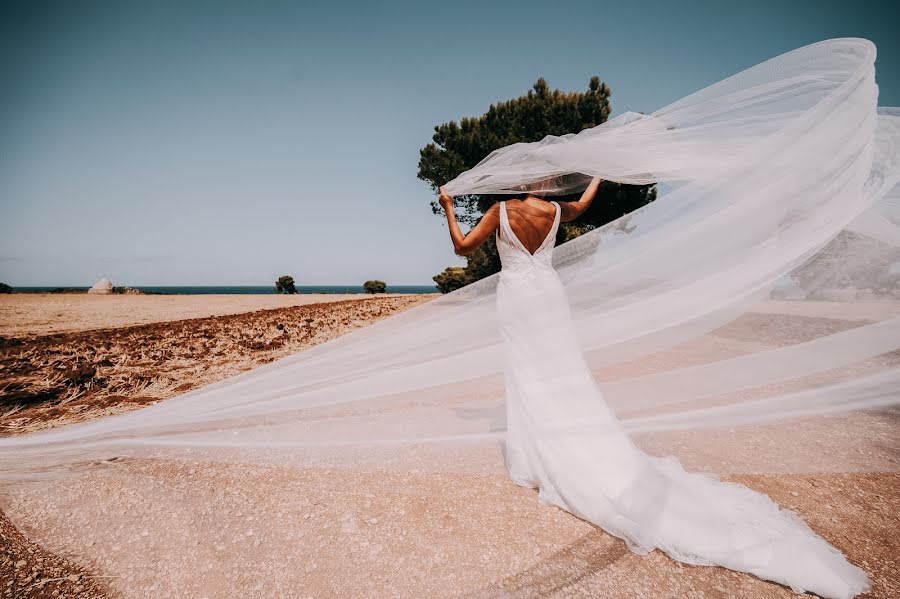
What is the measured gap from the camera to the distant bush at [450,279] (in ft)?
98.9

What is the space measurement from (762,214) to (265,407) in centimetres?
337

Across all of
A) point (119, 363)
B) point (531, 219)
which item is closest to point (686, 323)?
point (531, 219)

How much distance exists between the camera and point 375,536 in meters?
2.26

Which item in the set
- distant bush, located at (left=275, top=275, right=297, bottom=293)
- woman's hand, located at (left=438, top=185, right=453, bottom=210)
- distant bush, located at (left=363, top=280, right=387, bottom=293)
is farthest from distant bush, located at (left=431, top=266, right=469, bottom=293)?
woman's hand, located at (left=438, top=185, right=453, bottom=210)

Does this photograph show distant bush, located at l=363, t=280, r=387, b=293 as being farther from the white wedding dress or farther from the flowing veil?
the white wedding dress

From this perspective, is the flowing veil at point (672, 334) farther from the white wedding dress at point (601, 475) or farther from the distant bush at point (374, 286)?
the distant bush at point (374, 286)

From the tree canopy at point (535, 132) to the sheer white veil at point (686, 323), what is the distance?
35.1 feet

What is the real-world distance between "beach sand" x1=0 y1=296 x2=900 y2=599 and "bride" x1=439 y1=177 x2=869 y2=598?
0.12 m

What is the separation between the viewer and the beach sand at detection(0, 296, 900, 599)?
1869 millimetres

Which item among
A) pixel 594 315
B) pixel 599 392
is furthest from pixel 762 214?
pixel 599 392

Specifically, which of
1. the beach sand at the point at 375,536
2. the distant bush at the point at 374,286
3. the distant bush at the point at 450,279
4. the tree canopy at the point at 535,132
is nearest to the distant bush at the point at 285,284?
the distant bush at the point at 374,286

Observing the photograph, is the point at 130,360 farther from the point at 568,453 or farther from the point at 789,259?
the point at 789,259

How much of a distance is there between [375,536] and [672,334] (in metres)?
2.20

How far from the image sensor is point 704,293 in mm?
2270
